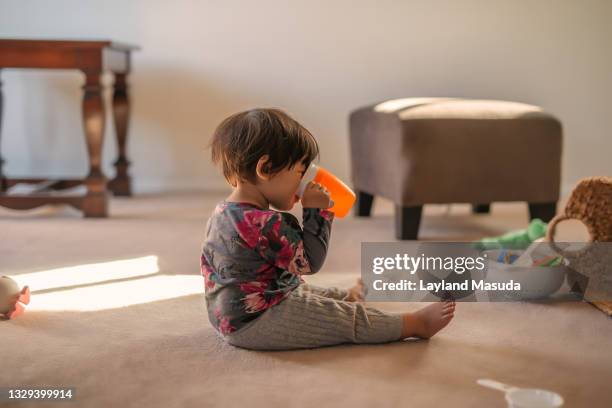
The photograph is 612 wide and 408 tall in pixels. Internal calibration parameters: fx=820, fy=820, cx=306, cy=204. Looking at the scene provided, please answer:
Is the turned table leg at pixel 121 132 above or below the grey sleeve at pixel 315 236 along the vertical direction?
below

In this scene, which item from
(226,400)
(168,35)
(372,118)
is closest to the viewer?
(226,400)

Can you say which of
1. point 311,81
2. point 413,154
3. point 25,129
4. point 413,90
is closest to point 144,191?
point 25,129

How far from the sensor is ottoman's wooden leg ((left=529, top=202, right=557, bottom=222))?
2.29 metres

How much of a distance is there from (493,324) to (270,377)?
47cm

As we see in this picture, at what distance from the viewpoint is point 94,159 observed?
8.53ft

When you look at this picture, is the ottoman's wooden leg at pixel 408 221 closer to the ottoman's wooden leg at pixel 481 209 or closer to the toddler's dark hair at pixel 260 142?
the ottoman's wooden leg at pixel 481 209

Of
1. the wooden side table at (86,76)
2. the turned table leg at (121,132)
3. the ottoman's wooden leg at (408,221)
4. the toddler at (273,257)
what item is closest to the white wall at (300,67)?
the turned table leg at (121,132)

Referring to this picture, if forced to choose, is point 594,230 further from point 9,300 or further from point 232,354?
point 9,300

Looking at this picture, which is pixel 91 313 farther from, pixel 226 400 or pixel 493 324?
pixel 493 324

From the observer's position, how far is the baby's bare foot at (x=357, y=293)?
5.01 ft

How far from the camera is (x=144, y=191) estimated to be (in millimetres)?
3273

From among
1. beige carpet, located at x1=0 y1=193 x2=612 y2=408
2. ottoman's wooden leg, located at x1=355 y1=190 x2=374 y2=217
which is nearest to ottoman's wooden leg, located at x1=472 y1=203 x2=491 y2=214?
ottoman's wooden leg, located at x1=355 y1=190 x2=374 y2=217

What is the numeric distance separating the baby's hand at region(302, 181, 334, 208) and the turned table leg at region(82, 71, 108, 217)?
1.44 metres

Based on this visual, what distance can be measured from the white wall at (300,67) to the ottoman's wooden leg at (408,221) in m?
1.09
